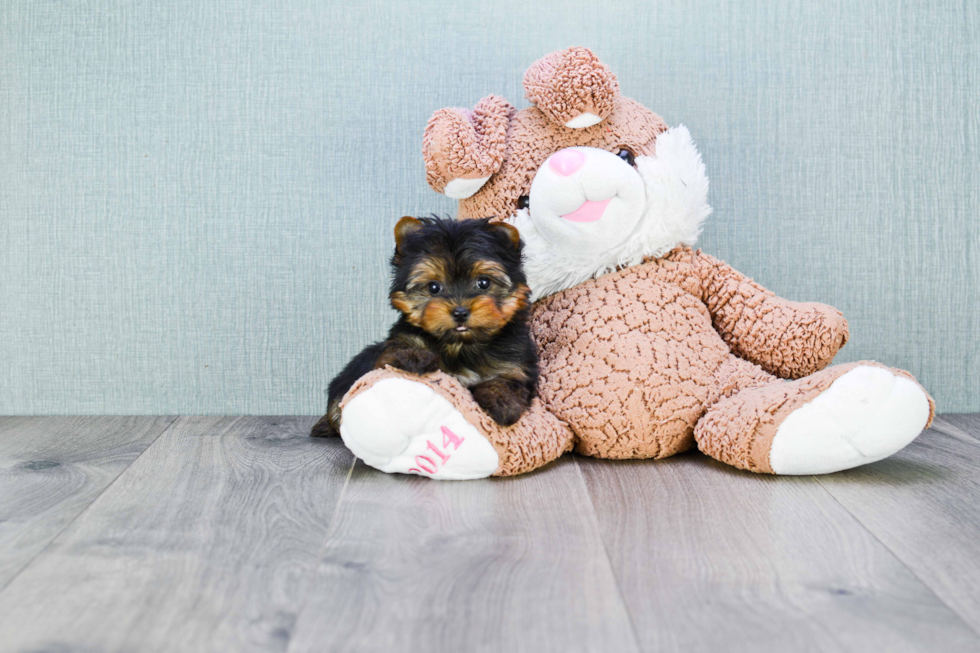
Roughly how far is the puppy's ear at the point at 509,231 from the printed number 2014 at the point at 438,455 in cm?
36

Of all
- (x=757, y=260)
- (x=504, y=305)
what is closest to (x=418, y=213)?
(x=504, y=305)

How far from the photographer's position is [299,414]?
197cm

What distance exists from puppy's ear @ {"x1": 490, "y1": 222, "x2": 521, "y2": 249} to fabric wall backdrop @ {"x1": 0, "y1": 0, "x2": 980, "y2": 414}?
1.72 ft

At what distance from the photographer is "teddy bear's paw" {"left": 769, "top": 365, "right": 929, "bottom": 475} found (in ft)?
4.26

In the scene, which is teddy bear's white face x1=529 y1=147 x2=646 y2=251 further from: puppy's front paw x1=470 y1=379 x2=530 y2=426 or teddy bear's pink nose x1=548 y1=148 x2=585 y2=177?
puppy's front paw x1=470 y1=379 x2=530 y2=426

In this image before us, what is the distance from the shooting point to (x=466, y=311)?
132 centimetres

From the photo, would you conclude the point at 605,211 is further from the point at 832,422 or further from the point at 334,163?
the point at 334,163

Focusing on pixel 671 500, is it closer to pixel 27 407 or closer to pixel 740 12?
pixel 740 12

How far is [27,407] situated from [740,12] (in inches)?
77.6

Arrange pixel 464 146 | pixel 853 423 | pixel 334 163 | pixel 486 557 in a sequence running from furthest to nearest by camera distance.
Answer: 1. pixel 334 163
2. pixel 464 146
3. pixel 853 423
4. pixel 486 557

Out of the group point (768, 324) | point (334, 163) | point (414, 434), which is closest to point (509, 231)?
point (414, 434)

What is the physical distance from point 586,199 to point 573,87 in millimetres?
211

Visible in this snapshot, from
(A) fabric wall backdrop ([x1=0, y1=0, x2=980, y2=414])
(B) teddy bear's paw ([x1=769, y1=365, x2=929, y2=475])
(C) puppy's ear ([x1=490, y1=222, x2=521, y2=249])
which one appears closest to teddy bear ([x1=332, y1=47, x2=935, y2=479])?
(B) teddy bear's paw ([x1=769, y1=365, x2=929, y2=475])

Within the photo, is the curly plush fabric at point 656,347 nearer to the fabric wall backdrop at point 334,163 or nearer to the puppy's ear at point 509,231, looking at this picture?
the puppy's ear at point 509,231
